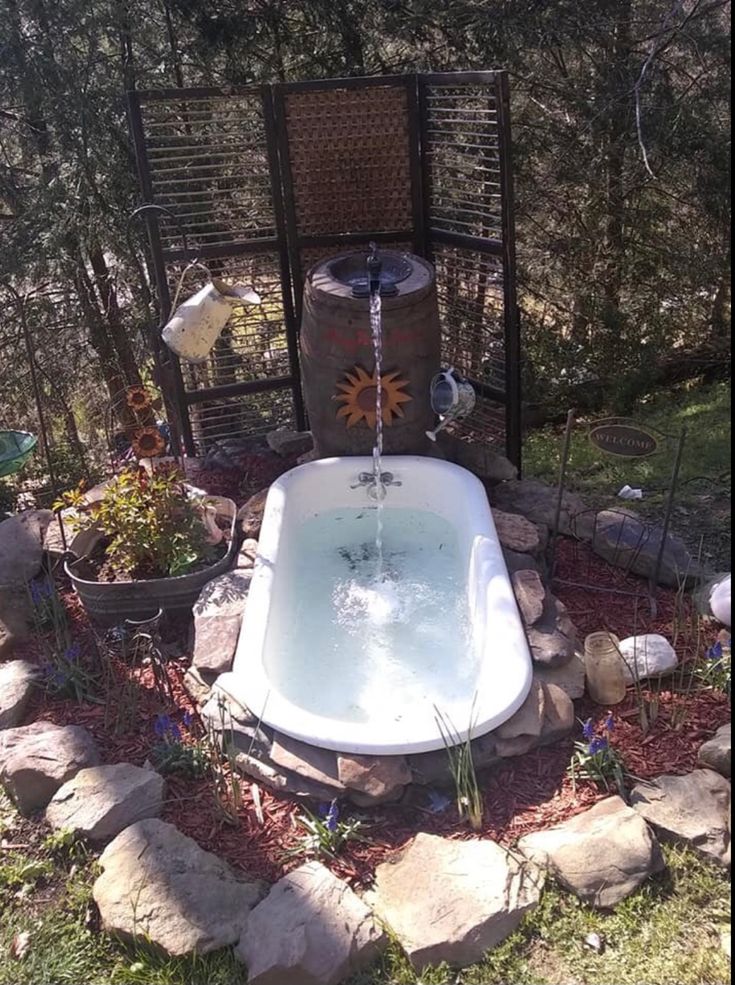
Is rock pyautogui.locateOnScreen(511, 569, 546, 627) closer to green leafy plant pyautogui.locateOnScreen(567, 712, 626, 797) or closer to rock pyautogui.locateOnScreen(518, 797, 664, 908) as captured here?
green leafy plant pyautogui.locateOnScreen(567, 712, 626, 797)

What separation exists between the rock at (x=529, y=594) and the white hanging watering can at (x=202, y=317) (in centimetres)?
152

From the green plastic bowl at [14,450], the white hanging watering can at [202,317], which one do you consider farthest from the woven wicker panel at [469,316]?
the green plastic bowl at [14,450]

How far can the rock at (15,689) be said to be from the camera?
113 inches

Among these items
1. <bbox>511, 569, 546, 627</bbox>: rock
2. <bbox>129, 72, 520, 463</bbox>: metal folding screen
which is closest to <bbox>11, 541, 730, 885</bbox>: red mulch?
<bbox>511, 569, 546, 627</bbox>: rock

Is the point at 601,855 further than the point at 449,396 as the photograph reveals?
No

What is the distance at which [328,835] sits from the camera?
236cm

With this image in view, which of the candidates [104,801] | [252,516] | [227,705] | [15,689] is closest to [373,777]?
[227,705]

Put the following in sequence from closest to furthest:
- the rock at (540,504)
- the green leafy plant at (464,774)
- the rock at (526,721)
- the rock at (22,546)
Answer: the green leafy plant at (464,774), the rock at (526,721), the rock at (22,546), the rock at (540,504)

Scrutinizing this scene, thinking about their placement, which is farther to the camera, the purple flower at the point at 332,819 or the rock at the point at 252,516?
the rock at the point at 252,516

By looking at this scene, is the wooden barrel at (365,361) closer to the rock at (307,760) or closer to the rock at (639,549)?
the rock at (639,549)

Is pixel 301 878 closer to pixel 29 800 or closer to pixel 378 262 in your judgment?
pixel 29 800

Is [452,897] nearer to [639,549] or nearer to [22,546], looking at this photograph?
[639,549]

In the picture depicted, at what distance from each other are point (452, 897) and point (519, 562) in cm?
157

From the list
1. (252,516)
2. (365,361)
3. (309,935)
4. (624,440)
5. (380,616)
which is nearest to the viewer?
(309,935)
